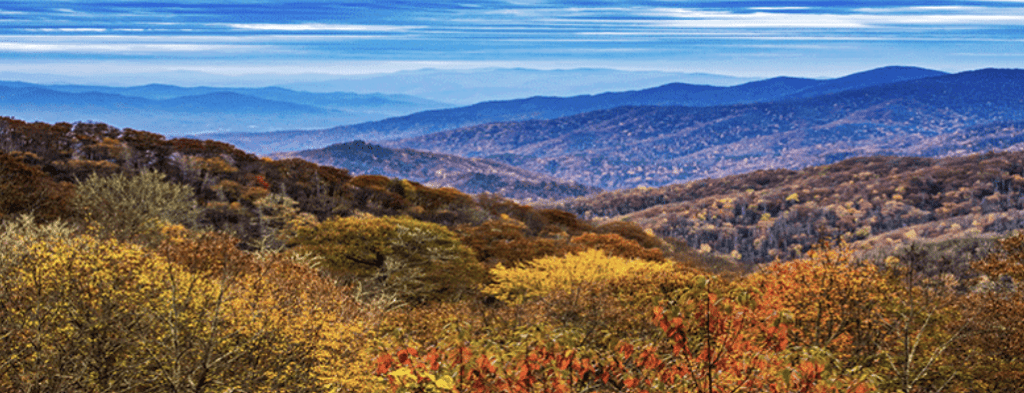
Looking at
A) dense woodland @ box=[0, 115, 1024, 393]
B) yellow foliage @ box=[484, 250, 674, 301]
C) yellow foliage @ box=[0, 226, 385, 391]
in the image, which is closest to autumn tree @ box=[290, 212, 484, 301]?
dense woodland @ box=[0, 115, 1024, 393]

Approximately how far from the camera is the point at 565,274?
36156mm

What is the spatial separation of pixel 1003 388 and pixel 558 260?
2380 centimetres

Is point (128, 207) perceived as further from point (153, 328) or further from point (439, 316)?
point (153, 328)

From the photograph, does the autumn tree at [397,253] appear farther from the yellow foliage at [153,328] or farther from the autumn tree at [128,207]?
the yellow foliage at [153,328]

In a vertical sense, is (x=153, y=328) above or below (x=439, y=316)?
above

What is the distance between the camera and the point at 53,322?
15.3 m

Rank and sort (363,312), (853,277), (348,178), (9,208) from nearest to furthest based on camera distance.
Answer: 1. (853,277)
2. (363,312)
3. (9,208)
4. (348,178)

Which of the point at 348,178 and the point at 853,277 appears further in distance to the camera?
the point at 348,178

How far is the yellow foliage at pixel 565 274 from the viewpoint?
114 feet

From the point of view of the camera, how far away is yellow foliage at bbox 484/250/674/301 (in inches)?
1372

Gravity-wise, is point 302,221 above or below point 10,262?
below

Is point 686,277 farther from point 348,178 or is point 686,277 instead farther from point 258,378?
point 348,178

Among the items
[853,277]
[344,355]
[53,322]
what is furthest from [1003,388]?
[53,322]

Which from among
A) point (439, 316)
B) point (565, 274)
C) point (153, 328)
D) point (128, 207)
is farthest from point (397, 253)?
point (153, 328)
